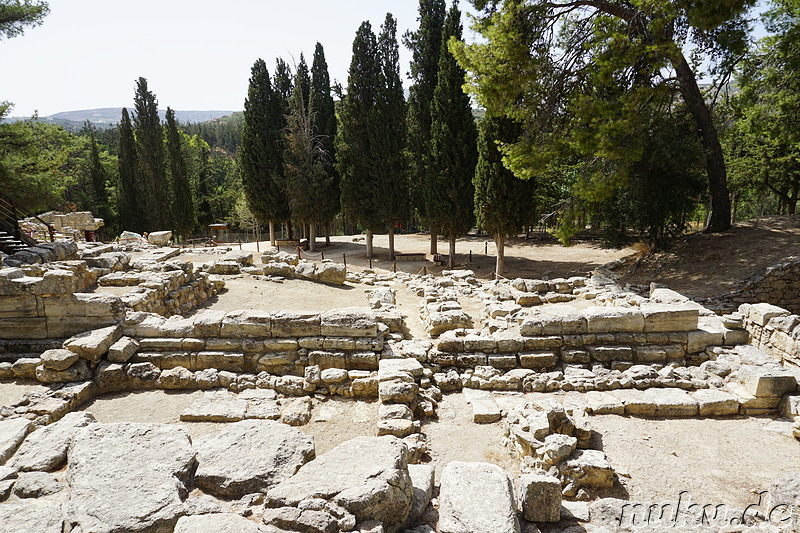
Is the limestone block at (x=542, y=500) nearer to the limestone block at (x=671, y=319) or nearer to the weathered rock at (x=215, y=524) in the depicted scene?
the weathered rock at (x=215, y=524)

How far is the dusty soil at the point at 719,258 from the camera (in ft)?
44.2

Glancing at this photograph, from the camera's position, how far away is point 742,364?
689 cm

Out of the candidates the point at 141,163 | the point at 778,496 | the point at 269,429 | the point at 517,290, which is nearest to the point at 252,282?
the point at 517,290

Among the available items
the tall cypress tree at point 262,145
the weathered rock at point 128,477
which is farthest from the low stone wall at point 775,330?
the tall cypress tree at point 262,145

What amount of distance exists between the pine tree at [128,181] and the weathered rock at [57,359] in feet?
118

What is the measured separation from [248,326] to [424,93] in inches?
714

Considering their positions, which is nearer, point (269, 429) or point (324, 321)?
point (269, 429)

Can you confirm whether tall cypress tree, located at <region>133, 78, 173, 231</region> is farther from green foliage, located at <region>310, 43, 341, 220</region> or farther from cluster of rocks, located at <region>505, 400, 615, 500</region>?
cluster of rocks, located at <region>505, 400, 615, 500</region>

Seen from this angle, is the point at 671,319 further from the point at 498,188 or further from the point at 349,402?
the point at 498,188

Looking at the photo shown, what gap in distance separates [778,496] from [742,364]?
3.36 m

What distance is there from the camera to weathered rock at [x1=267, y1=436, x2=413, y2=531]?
3.37 metres

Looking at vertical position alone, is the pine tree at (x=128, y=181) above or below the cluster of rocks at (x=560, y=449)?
above

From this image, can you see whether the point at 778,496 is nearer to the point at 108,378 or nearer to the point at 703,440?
the point at 703,440

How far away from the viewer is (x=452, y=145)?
776 inches
